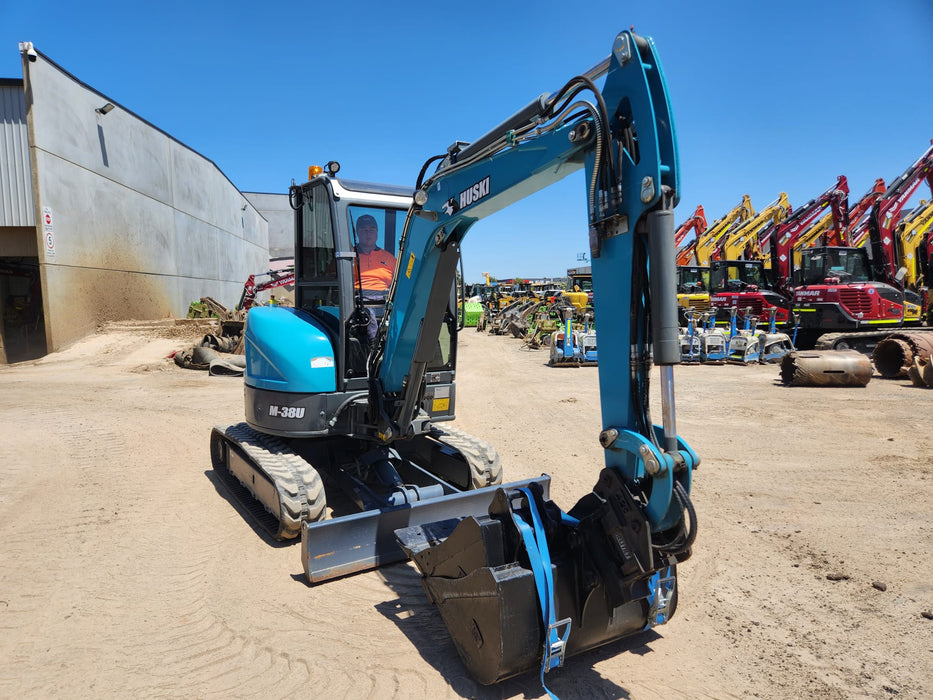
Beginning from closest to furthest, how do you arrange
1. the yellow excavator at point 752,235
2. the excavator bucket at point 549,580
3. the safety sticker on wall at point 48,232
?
the excavator bucket at point 549,580 → the safety sticker on wall at point 48,232 → the yellow excavator at point 752,235

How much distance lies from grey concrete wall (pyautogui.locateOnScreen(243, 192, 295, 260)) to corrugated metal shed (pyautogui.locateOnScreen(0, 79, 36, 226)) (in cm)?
3072

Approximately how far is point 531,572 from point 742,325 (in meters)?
17.4

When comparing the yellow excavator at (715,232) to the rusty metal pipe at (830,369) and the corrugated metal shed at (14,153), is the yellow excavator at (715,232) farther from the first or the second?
the corrugated metal shed at (14,153)

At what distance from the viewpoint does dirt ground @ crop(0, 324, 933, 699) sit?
9.46 ft

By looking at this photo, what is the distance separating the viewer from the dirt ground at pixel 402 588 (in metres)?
2.88

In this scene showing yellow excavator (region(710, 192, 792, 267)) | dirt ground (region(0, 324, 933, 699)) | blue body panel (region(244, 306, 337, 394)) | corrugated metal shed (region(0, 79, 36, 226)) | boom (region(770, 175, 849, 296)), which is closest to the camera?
dirt ground (region(0, 324, 933, 699))

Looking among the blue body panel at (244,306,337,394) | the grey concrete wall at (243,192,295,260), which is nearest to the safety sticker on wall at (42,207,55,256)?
the blue body panel at (244,306,337,394)

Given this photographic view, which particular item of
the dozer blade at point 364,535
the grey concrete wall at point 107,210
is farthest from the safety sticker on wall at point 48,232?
the dozer blade at point 364,535

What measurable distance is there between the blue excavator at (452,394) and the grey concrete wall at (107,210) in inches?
583

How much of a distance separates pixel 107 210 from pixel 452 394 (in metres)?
18.4

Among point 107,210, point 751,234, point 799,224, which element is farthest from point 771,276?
point 107,210

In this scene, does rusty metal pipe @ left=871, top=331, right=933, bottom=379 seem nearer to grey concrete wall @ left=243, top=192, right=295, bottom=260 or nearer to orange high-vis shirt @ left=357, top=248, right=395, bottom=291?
orange high-vis shirt @ left=357, top=248, right=395, bottom=291

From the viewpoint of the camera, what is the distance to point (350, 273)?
440 cm

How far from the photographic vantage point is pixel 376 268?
4641 millimetres
